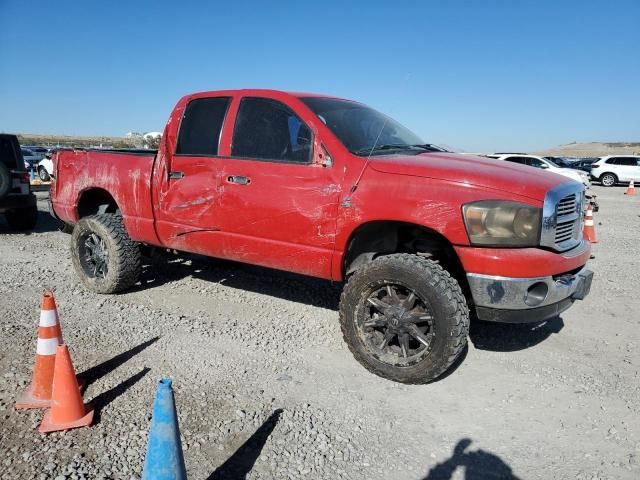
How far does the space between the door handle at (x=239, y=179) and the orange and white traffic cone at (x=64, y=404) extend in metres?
1.92

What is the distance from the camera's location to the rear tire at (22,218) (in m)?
9.13

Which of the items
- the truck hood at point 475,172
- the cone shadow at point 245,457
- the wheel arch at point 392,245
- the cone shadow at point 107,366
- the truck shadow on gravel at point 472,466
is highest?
the truck hood at point 475,172

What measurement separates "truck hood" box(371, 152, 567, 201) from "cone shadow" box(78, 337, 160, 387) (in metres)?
2.38

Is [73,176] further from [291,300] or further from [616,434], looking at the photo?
[616,434]

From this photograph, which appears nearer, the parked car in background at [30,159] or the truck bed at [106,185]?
the truck bed at [106,185]

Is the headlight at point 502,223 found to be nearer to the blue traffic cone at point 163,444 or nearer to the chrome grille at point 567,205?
the chrome grille at point 567,205

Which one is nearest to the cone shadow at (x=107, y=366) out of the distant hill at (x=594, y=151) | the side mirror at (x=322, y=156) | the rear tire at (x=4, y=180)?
the side mirror at (x=322, y=156)

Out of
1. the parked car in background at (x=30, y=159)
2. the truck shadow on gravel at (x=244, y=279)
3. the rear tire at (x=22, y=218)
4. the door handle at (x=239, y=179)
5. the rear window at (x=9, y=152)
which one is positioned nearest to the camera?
the door handle at (x=239, y=179)

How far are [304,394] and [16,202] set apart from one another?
7.90 metres

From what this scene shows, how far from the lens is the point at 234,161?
14.0ft

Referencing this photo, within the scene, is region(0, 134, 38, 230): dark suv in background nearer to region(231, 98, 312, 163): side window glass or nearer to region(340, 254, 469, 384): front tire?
region(231, 98, 312, 163): side window glass

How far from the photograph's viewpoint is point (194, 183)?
450cm

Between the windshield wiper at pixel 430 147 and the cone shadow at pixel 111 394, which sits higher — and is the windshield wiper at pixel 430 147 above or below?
above

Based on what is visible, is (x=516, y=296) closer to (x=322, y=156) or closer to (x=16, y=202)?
(x=322, y=156)
